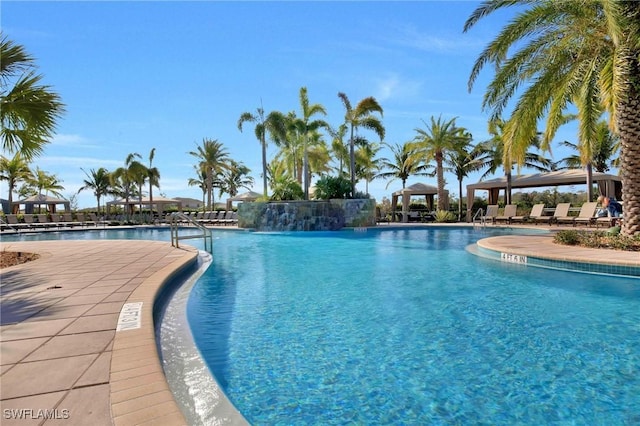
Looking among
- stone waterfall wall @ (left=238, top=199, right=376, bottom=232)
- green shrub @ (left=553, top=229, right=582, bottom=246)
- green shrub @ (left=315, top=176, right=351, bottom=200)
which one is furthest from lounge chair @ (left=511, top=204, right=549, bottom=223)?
green shrub @ (left=553, top=229, right=582, bottom=246)

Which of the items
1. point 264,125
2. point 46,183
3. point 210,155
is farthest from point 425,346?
point 46,183

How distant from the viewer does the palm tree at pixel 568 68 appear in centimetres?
798

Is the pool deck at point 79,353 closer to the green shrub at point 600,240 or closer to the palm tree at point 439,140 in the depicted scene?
the green shrub at point 600,240

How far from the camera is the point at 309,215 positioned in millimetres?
19625

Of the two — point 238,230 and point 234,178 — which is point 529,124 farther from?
point 234,178

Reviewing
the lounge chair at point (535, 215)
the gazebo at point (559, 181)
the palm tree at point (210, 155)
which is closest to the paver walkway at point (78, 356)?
the lounge chair at point (535, 215)

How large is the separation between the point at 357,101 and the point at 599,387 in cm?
2001

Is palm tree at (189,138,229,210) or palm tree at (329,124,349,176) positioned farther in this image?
palm tree at (189,138,229,210)

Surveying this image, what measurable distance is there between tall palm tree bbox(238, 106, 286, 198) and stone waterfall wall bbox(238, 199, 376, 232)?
1783 millimetres

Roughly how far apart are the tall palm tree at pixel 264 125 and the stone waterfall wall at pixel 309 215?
1.78 meters

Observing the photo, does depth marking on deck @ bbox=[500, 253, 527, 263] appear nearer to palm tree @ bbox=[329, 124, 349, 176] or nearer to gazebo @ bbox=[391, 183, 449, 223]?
gazebo @ bbox=[391, 183, 449, 223]

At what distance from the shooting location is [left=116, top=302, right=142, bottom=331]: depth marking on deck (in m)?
3.42

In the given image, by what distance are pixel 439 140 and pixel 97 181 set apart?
4018 centimetres

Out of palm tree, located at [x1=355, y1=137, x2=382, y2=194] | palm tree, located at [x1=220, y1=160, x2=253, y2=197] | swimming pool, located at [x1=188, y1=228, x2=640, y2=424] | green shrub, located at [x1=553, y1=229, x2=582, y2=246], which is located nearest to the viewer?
swimming pool, located at [x1=188, y1=228, x2=640, y2=424]
